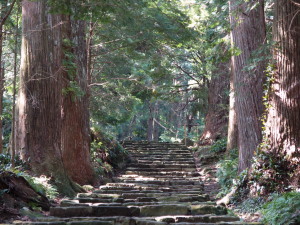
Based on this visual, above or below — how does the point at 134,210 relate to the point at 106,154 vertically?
below

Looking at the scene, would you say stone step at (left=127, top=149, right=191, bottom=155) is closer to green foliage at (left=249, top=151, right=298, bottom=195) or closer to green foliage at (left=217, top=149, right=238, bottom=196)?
→ green foliage at (left=217, top=149, right=238, bottom=196)

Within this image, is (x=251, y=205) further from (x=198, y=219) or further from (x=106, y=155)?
(x=106, y=155)

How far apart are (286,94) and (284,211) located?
2.60 m

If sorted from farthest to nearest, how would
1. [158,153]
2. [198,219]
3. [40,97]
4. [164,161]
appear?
[158,153]
[164,161]
[40,97]
[198,219]

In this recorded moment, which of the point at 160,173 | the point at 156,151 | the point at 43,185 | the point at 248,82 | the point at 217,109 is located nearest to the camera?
the point at 43,185

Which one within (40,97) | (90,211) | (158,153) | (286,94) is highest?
(40,97)

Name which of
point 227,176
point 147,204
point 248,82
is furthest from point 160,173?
point 147,204

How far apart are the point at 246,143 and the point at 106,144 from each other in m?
6.83

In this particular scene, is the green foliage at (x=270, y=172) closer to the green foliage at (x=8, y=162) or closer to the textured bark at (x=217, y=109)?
the green foliage at (x=8, y=162)

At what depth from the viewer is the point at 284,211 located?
225 inches

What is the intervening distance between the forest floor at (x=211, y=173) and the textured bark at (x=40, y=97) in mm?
3755

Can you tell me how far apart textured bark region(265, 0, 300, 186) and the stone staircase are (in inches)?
71.8

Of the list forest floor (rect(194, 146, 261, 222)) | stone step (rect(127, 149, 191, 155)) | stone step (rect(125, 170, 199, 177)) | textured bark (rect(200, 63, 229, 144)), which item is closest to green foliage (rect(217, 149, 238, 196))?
forest floor (rect(194, 146, 261, 222))

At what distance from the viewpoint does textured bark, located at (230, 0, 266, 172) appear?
927cm
